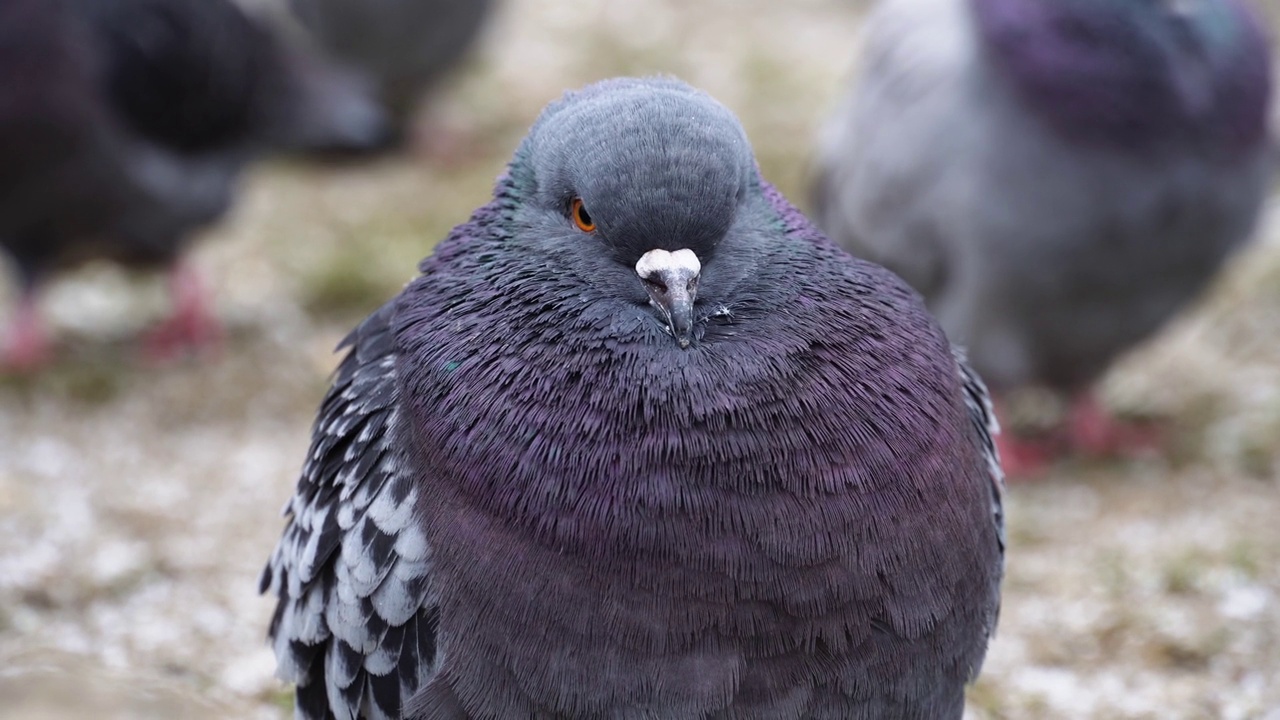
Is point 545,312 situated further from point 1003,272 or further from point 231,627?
point 1003,272

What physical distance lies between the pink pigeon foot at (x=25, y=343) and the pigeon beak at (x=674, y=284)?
5.55 metres

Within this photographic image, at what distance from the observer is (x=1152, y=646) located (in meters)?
5.02

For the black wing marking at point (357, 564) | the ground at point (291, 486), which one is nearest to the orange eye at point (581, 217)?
Answer: the black wing marking at point (357, 564)

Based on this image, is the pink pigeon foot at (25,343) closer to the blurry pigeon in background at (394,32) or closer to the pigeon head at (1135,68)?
the blurry pigeon in background at (394,32)

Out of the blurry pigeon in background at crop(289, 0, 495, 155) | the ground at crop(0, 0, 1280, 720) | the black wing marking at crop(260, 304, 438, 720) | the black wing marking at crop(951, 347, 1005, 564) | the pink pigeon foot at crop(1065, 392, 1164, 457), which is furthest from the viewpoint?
the blurry pigeon in background at crop(289, 0, 495, 155)

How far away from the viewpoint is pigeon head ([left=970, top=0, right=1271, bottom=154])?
5863 millimetres

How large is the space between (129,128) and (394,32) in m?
2.88

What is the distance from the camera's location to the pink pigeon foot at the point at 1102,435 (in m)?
6.94

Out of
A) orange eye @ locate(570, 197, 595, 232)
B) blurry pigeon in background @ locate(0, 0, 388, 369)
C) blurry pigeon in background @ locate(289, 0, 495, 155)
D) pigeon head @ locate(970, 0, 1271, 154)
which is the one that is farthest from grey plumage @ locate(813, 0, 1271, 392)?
blurry pigeon in background @ locate(289, 0, 495, 155)

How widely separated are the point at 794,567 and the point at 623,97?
1.17 m

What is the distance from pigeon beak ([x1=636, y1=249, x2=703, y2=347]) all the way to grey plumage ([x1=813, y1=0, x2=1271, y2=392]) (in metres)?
3.32

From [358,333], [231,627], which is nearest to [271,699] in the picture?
[231,627]

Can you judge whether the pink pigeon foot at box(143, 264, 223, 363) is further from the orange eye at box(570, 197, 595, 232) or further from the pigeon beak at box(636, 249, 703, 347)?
the pigeon beak at box(636, 249, 703, 347)

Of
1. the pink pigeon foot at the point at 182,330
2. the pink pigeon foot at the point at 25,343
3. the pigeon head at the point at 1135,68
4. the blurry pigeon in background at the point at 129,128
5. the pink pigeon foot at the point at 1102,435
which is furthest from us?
the pink pigeon foot at the point at 182,330
